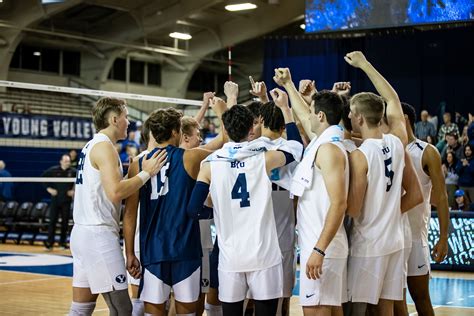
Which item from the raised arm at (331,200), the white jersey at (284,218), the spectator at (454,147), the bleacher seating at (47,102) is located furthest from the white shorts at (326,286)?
the bleacher seating at (47,102)

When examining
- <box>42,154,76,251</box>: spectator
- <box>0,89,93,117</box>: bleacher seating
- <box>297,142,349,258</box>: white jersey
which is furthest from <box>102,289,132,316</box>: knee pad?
<box>0,89,93,117</box>: bleacher seating

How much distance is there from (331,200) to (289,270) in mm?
913

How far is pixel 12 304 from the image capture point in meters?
8.00

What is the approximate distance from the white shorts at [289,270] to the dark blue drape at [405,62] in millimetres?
14269

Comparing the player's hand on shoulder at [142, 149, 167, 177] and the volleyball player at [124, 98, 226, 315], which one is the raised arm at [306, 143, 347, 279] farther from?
the player's hand on shoulder at [142, 149, 167, 177]

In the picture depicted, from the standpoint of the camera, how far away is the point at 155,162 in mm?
4742

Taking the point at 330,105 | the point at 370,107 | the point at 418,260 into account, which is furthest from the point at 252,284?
the point at 418,260

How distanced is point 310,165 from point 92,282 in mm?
1590

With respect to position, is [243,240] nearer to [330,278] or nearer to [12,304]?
[330,278]

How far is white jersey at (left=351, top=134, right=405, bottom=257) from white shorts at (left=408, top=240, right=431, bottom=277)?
78 centimetres

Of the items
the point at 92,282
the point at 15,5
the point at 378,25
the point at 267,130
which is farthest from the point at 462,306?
the point at 15,5

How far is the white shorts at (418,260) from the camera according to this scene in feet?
17.6

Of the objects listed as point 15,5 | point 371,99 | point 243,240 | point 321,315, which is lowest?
point 321,315

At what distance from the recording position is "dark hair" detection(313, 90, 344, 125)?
14.8 ft
